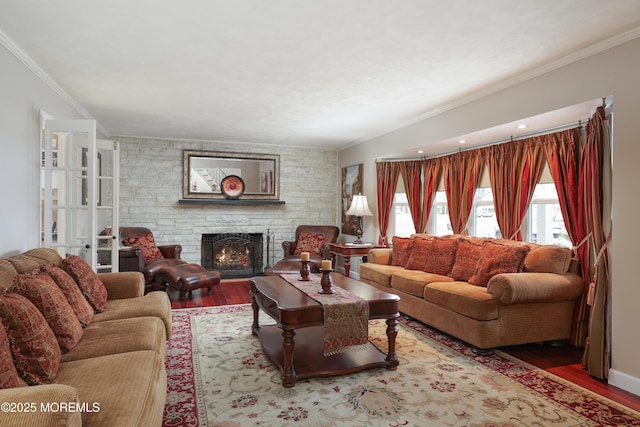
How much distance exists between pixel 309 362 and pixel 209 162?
A: 4.86 m

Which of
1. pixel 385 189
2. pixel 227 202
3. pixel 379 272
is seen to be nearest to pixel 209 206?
pixel 227 202

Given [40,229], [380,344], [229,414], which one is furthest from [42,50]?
[380,344]

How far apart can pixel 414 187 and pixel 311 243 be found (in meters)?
2.06

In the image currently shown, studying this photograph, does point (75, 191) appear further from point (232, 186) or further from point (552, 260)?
point (552, 260)

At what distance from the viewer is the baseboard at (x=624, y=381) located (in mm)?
2686

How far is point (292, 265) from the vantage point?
6223 millimetres

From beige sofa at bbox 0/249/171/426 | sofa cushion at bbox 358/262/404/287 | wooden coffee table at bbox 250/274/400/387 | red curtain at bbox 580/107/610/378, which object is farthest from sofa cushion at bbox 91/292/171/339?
red curtain at bbox 580/107/610/378

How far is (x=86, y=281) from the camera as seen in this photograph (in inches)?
113

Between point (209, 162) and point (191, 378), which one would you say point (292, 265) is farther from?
point (191, 378)

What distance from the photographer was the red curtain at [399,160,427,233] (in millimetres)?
6046

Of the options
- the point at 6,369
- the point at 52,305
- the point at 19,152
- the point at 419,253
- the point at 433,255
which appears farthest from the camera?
the point at 419,253

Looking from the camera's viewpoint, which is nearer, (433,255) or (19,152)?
(19,152)

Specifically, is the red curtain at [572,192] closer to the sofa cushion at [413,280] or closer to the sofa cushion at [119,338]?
the sofa cushion at [413,280]

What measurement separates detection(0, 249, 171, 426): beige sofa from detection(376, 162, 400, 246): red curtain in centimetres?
384
